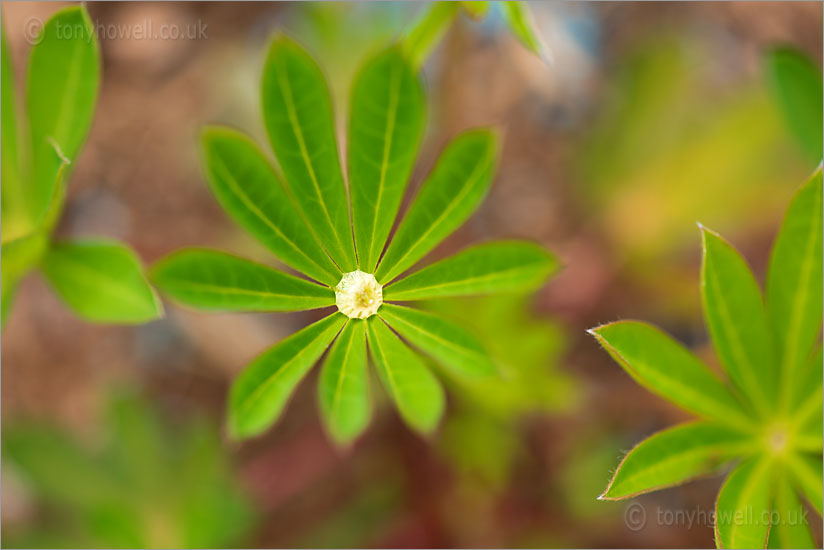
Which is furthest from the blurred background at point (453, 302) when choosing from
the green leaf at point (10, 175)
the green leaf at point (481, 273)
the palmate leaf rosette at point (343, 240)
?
the palmate leaf rosette at point (343, 240)

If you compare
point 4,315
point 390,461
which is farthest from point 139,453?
point 4,315

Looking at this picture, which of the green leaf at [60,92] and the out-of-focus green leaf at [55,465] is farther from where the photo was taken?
the out-of-focus green leaf at [55,465]

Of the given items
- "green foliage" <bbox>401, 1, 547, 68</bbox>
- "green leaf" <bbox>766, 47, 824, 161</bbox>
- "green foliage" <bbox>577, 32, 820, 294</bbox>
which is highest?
"green foliage" <bbox>577, 32, 820, 294</bbox>

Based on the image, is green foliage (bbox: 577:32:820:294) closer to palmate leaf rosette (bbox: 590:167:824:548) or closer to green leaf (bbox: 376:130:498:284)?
palmate leaf rosette (bbox: 590:167:824:548)

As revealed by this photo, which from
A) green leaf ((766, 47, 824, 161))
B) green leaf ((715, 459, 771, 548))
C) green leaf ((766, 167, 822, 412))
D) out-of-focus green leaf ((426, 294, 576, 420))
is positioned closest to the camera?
green leaf ((715, 459, 771, 548))

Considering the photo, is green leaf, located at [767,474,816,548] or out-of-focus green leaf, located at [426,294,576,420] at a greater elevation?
out-of-focus green leaf, located at [426,294,576,420]

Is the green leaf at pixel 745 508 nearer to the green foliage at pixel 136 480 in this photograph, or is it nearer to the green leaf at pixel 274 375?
the green leaf at pixel 274 375

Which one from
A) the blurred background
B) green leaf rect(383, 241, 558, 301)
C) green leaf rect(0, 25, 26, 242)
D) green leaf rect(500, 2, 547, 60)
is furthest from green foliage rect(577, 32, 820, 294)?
green leaf rect(0, 25, 26, 242)
